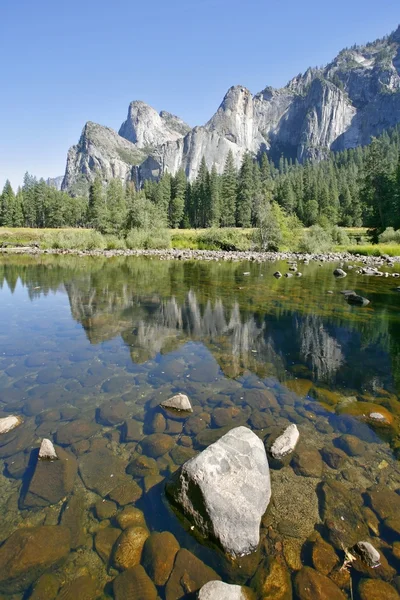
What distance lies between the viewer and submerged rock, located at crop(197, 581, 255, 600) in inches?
131

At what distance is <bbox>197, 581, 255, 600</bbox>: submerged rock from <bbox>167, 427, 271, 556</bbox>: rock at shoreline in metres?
0.63

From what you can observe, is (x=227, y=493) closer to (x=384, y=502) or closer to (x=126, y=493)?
(x=126, y=493)

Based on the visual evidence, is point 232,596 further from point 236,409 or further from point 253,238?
point 253,238

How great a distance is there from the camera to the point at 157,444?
20.2ft

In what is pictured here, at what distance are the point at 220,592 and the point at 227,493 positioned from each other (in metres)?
1.07

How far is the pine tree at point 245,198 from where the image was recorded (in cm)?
8869

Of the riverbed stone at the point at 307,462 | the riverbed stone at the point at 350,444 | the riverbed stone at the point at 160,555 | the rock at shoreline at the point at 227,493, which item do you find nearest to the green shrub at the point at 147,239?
the riverbed stone at the point at 350,444

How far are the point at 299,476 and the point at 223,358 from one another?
5.41 m

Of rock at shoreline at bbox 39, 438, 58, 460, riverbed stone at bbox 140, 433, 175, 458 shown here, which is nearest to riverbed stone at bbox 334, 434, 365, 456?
riverbed stone at bbox 140, 433, 175, 458

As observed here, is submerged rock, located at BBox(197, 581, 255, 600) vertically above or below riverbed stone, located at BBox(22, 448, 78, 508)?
above

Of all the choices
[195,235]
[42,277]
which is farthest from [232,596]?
[195,235]

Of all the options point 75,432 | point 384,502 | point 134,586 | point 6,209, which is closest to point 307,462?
point 384,502

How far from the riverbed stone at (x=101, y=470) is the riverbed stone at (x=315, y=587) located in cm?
285

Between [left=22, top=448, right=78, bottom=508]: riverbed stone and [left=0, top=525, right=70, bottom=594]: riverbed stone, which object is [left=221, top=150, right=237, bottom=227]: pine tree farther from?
[left=0, top=525, right=70, bottom=594]: riverbed stone
